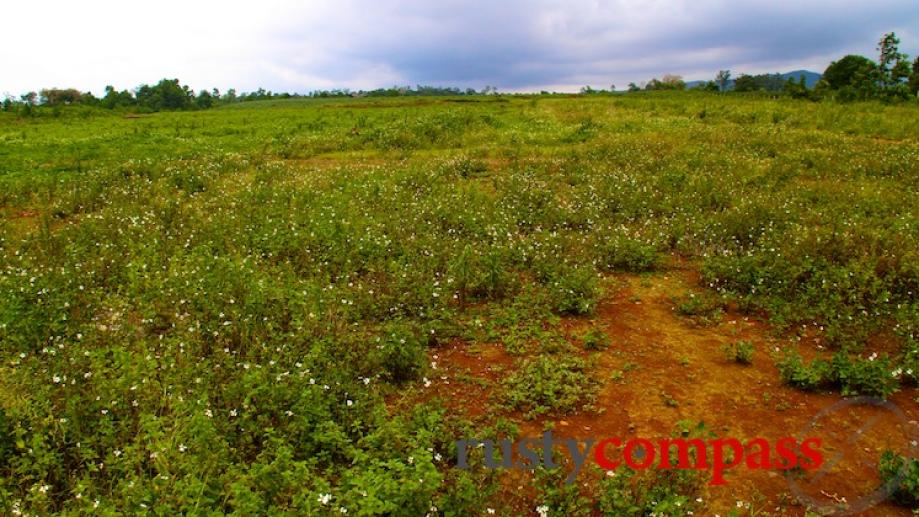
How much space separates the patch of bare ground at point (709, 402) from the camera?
15.1ft

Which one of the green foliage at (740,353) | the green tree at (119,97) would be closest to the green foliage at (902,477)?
the green foliage at (740,353)

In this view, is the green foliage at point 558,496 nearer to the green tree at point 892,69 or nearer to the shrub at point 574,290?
the shrub at point 574,290

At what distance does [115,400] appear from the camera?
5.16 metres

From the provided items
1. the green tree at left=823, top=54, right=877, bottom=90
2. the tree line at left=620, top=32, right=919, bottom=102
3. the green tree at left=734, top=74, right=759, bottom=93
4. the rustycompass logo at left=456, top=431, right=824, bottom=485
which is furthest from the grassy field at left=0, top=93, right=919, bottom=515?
the green tree at left=734, top=74, right=759, bottom=93

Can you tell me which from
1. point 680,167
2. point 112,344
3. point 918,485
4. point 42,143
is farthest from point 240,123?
point 918,485

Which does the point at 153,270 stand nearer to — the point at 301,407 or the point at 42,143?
the point at 301,407

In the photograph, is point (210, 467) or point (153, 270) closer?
point (210, 467)

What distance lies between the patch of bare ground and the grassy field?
0.03 metres

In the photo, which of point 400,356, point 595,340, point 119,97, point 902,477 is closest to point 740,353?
point 595,340

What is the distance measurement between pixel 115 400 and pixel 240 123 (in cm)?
3302

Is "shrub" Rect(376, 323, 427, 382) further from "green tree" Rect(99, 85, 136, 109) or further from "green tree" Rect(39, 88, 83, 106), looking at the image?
"green tree" Rect(39, 88, 83, 106)

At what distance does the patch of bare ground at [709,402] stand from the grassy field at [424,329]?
0.11 ft

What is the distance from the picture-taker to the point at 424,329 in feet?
23.5

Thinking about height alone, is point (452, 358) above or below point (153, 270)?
below
